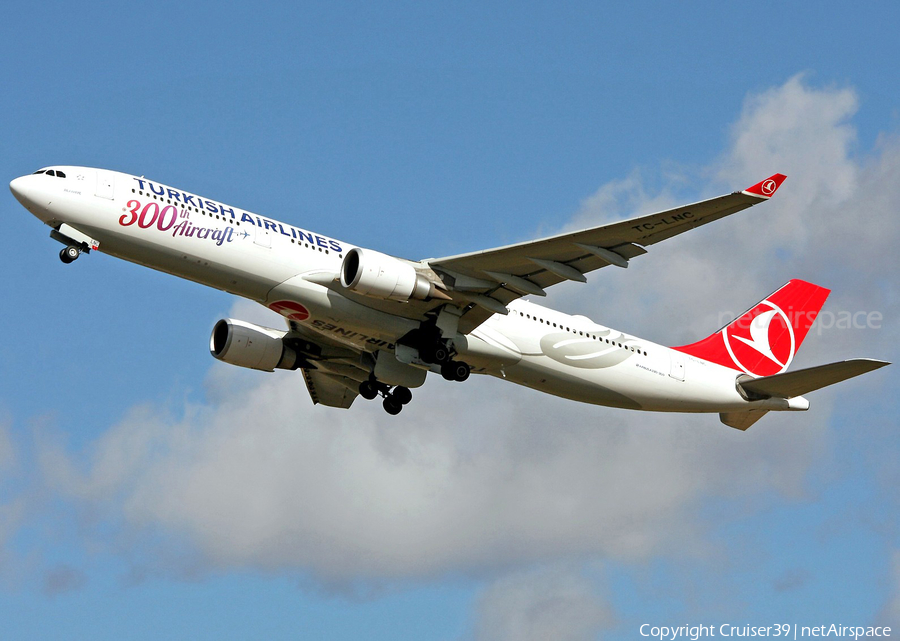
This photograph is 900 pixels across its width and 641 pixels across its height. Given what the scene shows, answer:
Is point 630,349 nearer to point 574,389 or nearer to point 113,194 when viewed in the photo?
point 574,389

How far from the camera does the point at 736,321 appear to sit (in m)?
41.1

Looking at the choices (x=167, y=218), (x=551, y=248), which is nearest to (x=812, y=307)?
(x=551, y=248)

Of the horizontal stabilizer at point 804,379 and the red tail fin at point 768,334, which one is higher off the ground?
the red tail fin at point 768,334

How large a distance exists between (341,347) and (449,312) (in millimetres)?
6596

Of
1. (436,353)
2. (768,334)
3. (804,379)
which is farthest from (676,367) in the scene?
(436,353)

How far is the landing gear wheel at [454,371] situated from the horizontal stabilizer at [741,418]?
423 inches

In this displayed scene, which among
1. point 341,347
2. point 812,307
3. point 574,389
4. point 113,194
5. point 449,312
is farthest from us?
point 812,307

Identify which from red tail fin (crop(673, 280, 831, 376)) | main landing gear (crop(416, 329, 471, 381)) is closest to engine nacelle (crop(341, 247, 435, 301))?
main landing gear (crop(416, 329, 471, 381))

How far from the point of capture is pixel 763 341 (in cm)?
4116

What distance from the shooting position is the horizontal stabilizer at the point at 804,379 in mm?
33750

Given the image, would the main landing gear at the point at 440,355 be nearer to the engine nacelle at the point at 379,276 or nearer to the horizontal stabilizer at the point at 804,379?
the engine nacelle at the point at 379,276

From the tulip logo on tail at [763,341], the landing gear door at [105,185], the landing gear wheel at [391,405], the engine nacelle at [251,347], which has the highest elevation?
the tulip logo on tail at [763,341]

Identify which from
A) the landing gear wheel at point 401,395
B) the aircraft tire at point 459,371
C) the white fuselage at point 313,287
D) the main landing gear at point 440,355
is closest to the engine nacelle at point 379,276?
the white fuselage at point 313,287

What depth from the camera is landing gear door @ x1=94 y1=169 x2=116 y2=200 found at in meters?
30.3
